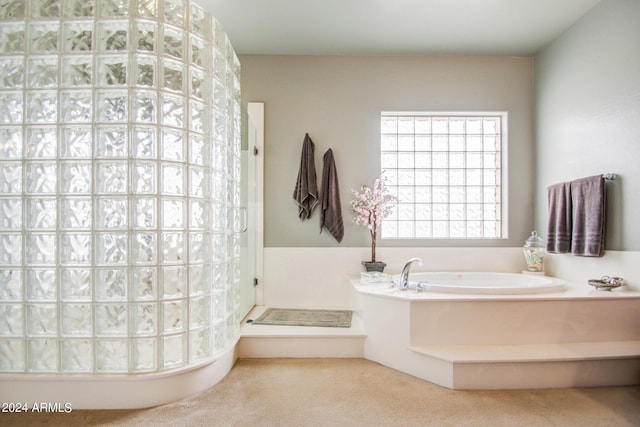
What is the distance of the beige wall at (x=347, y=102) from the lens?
10.7 feet

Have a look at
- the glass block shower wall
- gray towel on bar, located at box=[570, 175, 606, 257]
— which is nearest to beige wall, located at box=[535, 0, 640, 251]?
gray towel on bar, located at box=[570, 175, 606, 257]

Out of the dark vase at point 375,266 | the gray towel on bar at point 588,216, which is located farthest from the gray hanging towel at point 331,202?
the gray towel on bar at point 588,216

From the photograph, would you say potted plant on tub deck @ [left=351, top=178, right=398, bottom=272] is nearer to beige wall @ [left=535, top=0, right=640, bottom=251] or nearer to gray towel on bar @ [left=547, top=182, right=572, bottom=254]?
gray towel on bar @ [left=547, top=182, right=572, bottom=254]

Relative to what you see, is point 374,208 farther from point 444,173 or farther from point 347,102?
point 347,102

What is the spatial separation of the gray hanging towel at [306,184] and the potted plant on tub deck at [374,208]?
40 cm

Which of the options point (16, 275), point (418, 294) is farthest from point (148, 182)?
point (418, 294)

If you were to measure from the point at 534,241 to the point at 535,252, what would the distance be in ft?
0.33

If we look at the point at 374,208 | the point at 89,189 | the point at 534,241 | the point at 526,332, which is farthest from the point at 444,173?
the point at 89,189

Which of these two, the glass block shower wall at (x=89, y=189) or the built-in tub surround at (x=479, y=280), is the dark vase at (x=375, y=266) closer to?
the built-in tub surround at (x=479, y=280)

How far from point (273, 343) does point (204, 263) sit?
36.7 inches

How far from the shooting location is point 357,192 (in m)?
3.22

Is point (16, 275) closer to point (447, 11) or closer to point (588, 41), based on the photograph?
point (447, 11)

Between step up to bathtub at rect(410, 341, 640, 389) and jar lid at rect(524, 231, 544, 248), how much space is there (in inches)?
45.5

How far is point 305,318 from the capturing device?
2781 mm
